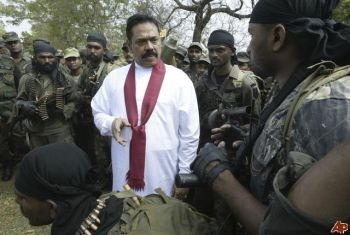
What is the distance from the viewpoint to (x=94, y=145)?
6.30 meters

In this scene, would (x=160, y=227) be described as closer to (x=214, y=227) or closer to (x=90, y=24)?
(x=214, y=227)

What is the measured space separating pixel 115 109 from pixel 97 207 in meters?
1.37

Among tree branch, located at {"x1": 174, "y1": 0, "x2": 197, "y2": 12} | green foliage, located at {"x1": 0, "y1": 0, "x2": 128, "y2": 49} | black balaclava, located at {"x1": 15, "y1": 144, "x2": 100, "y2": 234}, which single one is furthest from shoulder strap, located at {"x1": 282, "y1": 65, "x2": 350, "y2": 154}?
green foliage, located at {"x1": 0, "y1": 0, "x2": 128, "y2": 49}

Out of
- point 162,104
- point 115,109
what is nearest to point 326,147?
point 162,104

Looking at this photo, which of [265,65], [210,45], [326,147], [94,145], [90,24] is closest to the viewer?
[326,147]

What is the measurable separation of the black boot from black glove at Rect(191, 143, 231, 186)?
18.7 ft

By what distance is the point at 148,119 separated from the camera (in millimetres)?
2945

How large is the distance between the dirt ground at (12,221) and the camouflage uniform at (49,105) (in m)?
0.83

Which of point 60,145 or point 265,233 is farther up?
point 265,233

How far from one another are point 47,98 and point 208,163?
4.25 meters

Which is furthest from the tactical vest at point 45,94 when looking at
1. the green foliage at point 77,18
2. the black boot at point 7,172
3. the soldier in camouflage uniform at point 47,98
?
the green foliage at point 77,18

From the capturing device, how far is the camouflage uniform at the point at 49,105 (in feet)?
17.7

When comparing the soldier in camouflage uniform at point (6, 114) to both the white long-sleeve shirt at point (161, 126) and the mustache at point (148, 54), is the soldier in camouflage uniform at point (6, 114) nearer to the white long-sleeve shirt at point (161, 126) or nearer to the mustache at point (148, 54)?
the white long-sleeve shirt at point (161, 126)

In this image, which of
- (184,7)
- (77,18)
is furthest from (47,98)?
(77,18)
